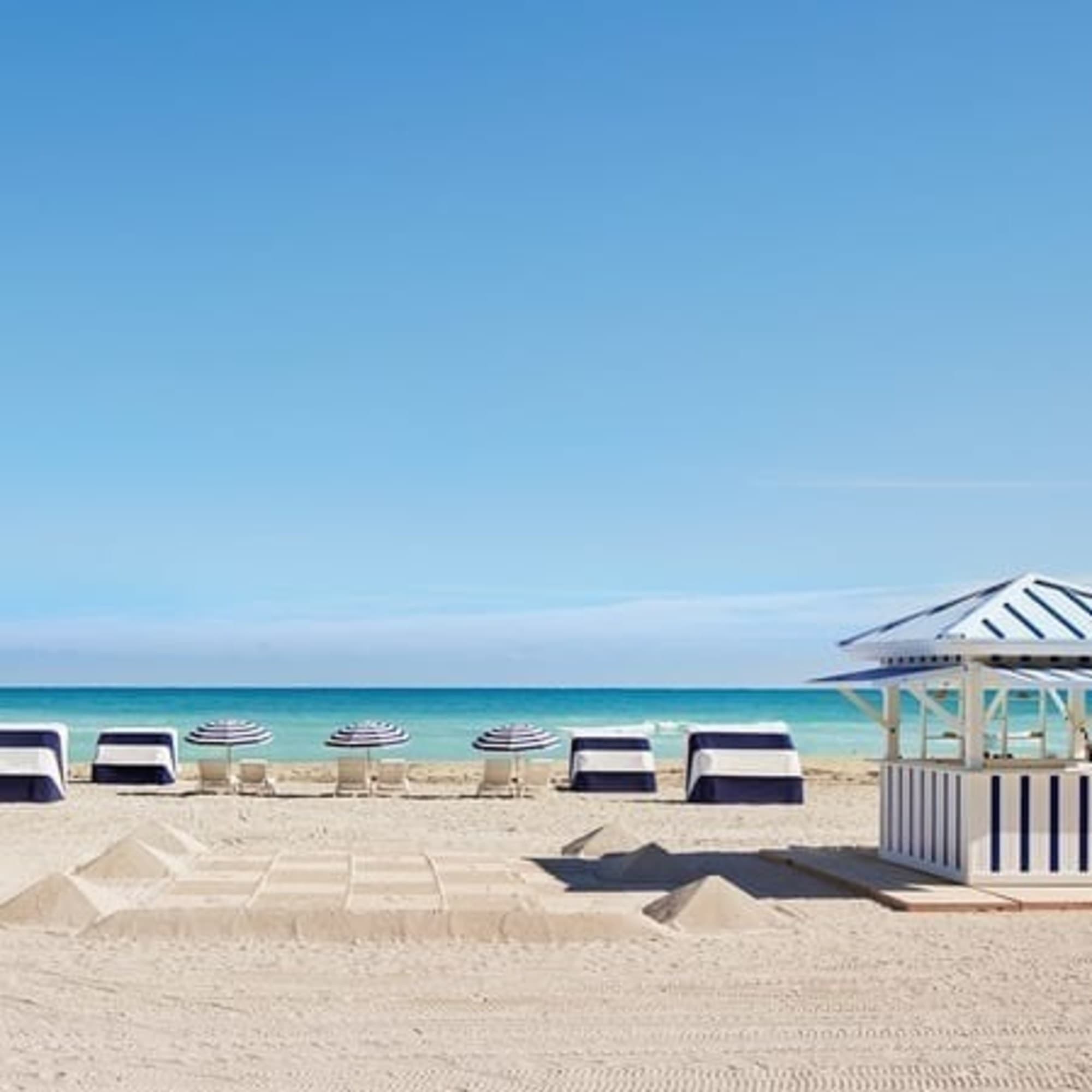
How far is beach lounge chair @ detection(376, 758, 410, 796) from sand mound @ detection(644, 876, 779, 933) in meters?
12.2

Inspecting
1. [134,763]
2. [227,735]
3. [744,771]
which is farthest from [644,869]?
[134,763]

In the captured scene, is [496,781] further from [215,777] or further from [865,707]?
[865,707]

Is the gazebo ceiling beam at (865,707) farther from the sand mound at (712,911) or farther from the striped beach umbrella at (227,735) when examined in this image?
the striped beach umbrella at (227,735)

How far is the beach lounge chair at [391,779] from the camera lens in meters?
24.1

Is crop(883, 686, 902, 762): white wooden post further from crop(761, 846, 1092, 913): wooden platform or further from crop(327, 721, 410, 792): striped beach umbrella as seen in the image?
crop(327, 721, 410, 792): striped beach umbrella

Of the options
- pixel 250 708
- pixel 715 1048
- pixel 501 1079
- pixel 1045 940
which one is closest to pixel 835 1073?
pixel 715 1048

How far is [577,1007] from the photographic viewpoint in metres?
9.15

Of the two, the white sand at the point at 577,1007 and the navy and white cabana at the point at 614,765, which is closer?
the white sand at the point at 577,1007

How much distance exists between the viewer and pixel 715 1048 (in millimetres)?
8289

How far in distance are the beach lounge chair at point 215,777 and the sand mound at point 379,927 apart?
13031 millimetres

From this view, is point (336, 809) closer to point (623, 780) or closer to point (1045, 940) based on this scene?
point (623, 780)

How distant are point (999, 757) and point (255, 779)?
11823 millimetres

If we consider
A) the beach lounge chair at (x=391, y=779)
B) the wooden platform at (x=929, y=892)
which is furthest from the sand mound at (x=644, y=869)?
the beach lounge chair at (x=391, y=779)

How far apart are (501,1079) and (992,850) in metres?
6.89
